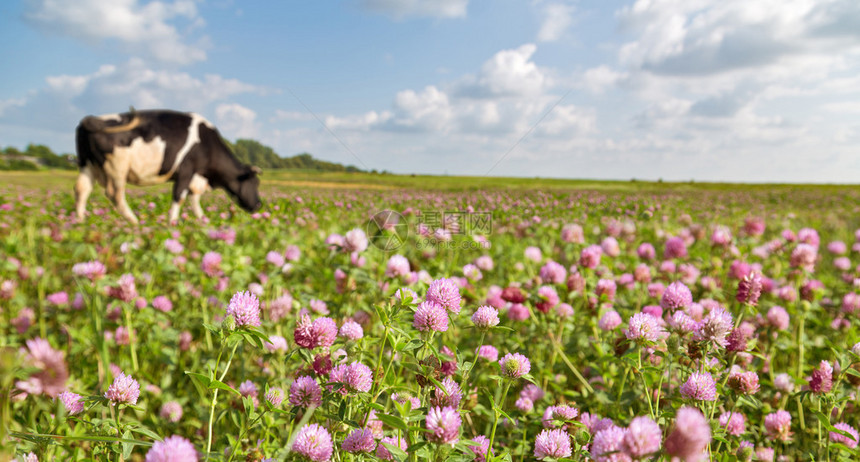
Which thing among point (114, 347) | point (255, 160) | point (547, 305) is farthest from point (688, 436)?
point (255, 160)

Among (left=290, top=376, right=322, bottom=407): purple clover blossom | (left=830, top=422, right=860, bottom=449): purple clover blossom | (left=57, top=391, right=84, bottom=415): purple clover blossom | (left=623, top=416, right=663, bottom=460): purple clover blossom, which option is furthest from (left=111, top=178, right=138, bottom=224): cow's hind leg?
(left=830, top=422, right=860, bottom=449): purple clover blossom

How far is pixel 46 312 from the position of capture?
10.8ft

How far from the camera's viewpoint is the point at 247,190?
8.23 m

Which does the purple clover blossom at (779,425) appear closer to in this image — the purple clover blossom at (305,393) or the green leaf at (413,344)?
the green leaf at (413,344)

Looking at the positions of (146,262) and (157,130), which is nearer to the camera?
(146,262)

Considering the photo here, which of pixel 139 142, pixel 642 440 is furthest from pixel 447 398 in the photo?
pixel 139 142

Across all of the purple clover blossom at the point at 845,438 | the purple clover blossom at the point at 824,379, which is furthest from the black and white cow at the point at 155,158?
the purple clover blossom at the point at 845,438

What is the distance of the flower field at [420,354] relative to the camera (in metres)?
1.12

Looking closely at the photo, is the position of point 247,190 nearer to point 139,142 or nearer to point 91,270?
point 139,142

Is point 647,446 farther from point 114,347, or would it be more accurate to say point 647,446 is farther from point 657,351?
point 114,347

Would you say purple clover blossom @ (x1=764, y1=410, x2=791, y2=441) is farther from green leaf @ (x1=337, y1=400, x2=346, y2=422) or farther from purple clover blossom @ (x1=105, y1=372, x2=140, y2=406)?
purple clover blossom @ (x1=105, y1=372, x2=140, y2=406)

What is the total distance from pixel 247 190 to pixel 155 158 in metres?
1.98

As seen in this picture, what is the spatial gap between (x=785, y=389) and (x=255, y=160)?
36265 millimetres

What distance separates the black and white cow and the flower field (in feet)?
2.36
